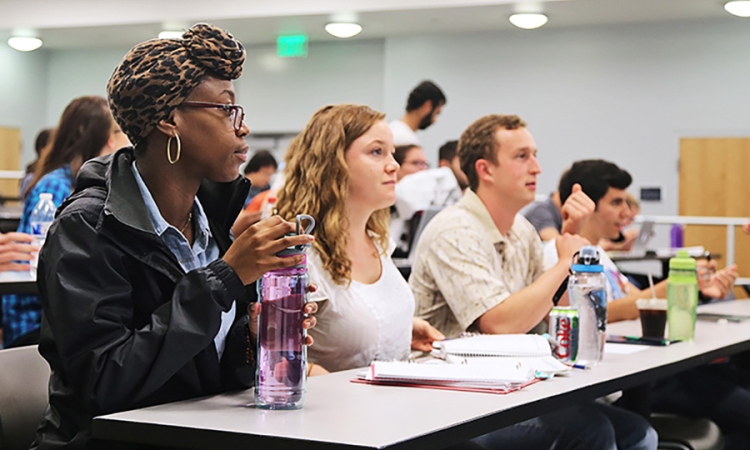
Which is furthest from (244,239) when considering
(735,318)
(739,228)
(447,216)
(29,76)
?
(29,76)

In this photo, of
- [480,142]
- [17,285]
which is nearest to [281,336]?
[17,285]

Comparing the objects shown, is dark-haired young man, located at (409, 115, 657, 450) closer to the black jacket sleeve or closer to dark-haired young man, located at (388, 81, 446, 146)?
the black jacket sleeve

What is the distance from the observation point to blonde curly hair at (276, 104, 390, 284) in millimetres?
→ 2361

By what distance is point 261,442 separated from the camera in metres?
1.34

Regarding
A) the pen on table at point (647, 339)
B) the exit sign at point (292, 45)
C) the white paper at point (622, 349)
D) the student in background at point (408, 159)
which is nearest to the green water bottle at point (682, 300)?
the pen on table at point (647, 339)

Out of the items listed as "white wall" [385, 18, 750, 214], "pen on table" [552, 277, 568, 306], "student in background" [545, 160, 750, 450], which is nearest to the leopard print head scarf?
"pen on table" [552, 277, 568, 306]

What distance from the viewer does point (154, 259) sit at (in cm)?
160

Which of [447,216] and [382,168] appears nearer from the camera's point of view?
[382,168]

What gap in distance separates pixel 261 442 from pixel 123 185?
1.79 feet

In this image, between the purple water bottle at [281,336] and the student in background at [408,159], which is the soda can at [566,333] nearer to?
the purple water bottle at [281,336]

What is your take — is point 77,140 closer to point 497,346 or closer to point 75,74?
point 497,346

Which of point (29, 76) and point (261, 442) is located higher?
point (29, 76)

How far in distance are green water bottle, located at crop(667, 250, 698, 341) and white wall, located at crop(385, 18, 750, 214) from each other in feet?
23.2

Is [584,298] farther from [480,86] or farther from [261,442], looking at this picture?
[480,86]
